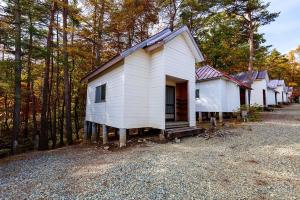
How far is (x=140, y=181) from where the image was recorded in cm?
440

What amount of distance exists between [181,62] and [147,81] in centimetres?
220

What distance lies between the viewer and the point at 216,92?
1518 centimetres

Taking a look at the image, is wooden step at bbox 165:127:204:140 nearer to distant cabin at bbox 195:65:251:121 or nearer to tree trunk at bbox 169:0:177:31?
distant cabin at bbox 195:65:251:121

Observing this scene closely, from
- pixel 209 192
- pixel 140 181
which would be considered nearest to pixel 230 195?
pixel 209 192

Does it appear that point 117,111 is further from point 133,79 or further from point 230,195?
point 230,195

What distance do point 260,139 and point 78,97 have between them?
53.2ft

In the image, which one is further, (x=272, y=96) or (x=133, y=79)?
(x=272, y=96)

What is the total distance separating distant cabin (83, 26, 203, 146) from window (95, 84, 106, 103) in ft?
0.40

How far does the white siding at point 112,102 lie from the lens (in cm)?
870

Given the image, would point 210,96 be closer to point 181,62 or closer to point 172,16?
point 181,62

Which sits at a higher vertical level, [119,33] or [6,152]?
[119,33]

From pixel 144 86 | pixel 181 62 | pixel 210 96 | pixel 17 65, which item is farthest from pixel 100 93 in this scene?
pixel 210 96

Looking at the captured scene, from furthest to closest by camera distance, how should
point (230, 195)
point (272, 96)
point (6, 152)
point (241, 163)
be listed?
1. point (272, 96)
2. point (6, 152)
3. point (241, 163)
4. point (230, 195)

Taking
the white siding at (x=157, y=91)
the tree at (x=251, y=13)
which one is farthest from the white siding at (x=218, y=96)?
the white siding at (x=157, y=91)
